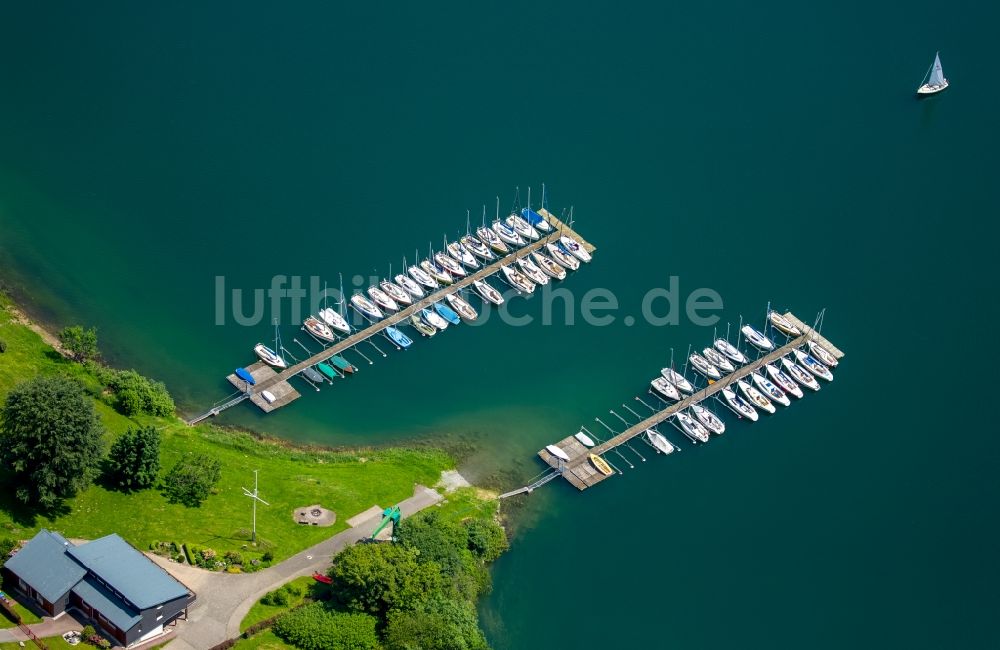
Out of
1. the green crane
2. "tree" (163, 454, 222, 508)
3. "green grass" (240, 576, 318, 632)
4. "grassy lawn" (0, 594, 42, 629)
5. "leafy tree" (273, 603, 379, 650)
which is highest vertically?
"tree" (163, 454, 222, 508)

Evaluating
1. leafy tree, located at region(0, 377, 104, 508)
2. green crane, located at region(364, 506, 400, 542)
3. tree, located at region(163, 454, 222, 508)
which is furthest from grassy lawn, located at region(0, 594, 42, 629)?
green crane, located at region(364, 506, 400, 542)

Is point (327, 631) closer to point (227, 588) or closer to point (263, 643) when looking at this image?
point (263, 643)

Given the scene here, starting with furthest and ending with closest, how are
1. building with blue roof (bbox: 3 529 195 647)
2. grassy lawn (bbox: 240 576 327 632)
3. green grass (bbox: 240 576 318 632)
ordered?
1. grassy lawn (bbox: 240 576 327 632)
2. green grass (bbox: 240 576 318 632)
3. building with blue roof (bbox: 3 529 195 647)

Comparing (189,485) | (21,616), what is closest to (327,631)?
(189,485)

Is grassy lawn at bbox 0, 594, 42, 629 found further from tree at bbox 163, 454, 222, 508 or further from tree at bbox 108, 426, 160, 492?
tree at bbox 163, 454, 222, 508

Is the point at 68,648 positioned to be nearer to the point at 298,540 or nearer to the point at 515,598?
the point at 298,540
